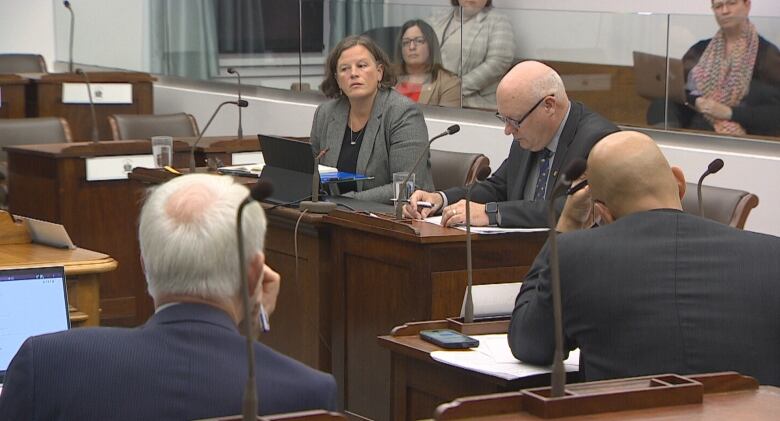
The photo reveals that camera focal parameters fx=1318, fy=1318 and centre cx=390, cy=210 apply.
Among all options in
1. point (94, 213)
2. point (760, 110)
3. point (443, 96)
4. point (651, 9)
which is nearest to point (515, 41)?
point (443, 96)

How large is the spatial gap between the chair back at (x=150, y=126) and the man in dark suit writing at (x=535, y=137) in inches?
129

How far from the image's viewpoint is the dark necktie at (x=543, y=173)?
428 cm

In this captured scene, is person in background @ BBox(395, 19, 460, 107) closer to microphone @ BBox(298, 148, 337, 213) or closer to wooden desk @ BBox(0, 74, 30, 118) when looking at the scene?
microphone @ BBox(298, 148, 337, 213)

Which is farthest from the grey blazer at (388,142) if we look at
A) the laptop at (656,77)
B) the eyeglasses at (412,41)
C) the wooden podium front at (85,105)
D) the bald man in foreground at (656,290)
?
the wooden podium front at (85,105)

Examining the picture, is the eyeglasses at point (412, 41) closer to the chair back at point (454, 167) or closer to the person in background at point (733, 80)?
the person in background at point (733, 80)

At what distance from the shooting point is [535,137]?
4.24m

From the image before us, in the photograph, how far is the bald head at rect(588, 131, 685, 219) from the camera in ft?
8.96

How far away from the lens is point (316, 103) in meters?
8.27

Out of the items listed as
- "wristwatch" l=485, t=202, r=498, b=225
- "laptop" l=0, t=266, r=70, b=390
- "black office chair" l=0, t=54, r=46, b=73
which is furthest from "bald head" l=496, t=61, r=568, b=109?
"black office chair" l=0, t=54, r=46, b=73

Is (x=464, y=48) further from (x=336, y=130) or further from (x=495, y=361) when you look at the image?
(x=495, y=361)

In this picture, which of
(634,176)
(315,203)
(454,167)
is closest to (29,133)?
(454,167)

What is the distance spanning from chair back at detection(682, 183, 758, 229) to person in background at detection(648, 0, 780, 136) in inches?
55.3

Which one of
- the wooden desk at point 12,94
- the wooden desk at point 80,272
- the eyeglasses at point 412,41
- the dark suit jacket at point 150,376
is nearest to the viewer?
the dark suit jacket at point 150,376

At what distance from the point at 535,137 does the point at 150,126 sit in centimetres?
365
